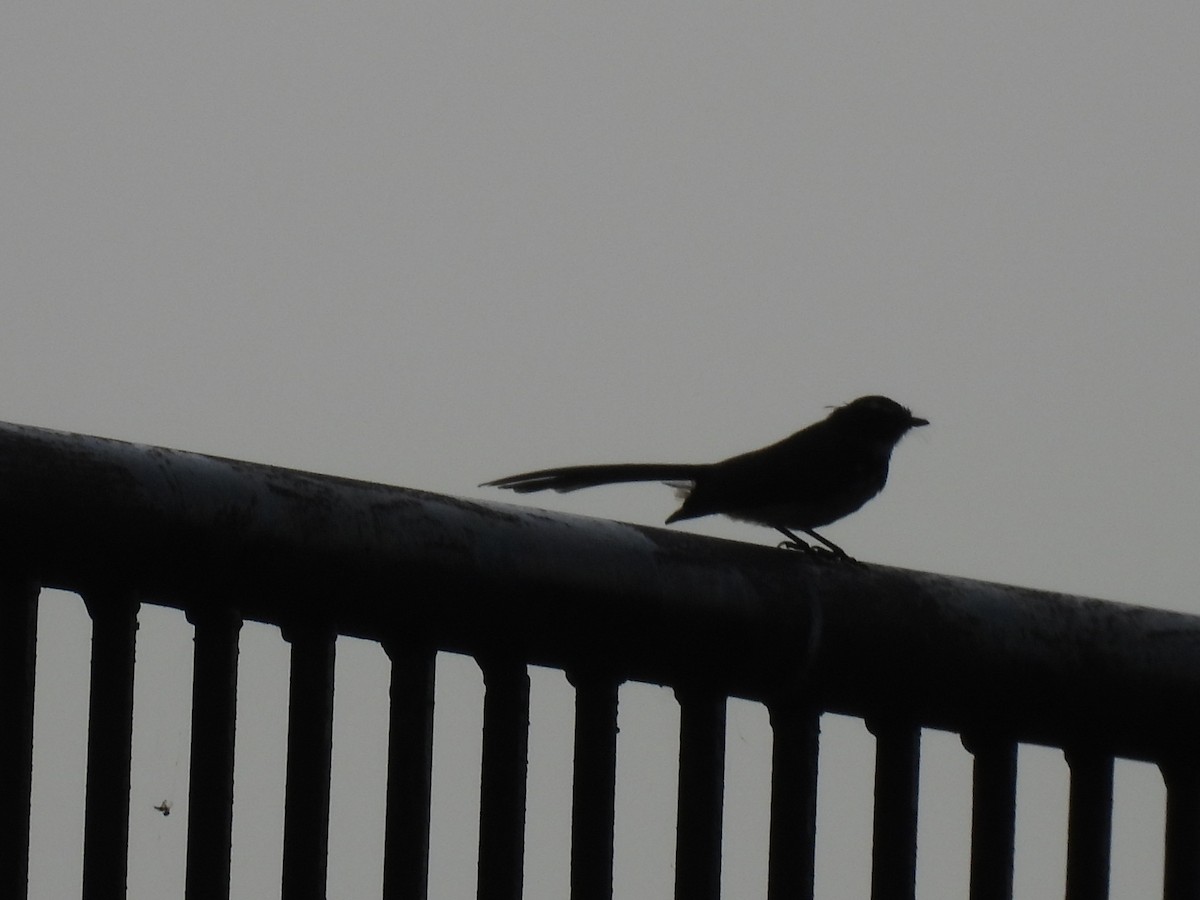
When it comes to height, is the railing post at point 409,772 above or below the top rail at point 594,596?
below

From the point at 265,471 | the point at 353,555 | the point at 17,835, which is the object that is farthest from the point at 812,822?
the point at 17,835

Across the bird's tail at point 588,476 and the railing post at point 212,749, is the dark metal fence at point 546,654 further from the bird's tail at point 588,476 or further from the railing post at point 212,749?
the bird's tail at point 588,476

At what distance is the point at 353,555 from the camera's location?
1549 millimetres

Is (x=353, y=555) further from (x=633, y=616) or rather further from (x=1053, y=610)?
(x=1053, y=610)

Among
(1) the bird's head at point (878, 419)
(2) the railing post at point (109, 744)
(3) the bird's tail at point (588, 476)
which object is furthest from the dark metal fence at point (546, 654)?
(1) the bird's head at point (878, 419)

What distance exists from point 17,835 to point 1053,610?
1.11 m

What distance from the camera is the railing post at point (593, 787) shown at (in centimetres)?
165

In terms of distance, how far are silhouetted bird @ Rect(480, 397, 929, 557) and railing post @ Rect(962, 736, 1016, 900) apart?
220 centimetres

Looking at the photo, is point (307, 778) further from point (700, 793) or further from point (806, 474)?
point (806, 474)

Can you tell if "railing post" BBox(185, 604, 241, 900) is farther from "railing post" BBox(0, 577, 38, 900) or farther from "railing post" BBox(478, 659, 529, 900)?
"railing post" BBox(478, 659, 529, 900)

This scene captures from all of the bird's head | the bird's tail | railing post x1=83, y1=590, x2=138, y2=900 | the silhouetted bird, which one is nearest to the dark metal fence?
railing post x1=83, y1=590, x2=138, y2=900

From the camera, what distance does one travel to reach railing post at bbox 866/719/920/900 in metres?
1.79

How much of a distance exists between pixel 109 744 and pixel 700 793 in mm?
602

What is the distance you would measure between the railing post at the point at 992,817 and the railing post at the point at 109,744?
911mm
